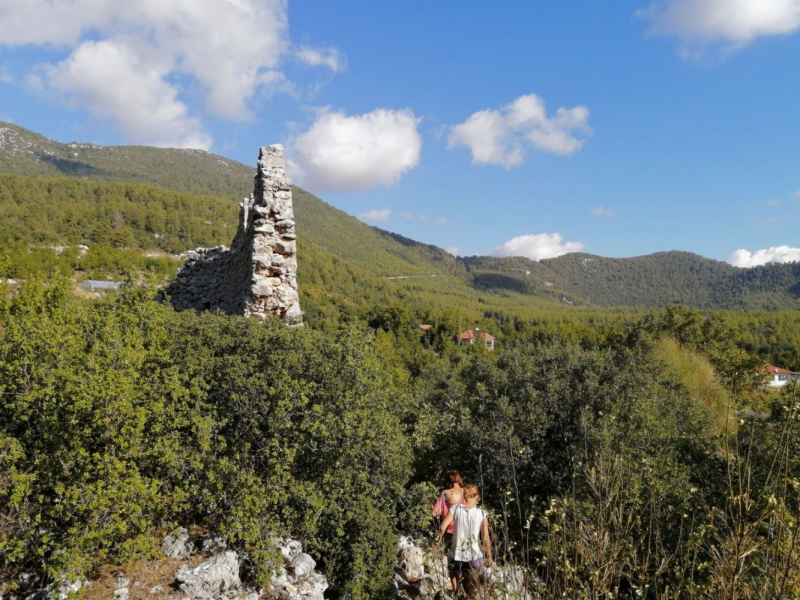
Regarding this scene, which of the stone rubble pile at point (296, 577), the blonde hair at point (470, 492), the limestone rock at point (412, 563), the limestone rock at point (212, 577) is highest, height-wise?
the blonde hair at point (470, 492)

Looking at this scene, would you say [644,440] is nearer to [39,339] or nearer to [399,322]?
[39,339]

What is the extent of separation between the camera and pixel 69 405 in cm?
585

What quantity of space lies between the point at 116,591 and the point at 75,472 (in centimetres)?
162

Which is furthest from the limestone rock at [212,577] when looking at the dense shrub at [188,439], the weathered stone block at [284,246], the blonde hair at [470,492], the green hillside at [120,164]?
the green hillside at [120,164]

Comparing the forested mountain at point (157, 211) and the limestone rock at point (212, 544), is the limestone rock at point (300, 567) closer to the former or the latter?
the limestone rock at point (212, 544)

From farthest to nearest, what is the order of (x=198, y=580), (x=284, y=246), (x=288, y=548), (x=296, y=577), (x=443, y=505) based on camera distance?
(x=284, y=246) < (x=288, y=548) < (x=296, y=577) < (x=443, y=505) < (x=198, y=580)

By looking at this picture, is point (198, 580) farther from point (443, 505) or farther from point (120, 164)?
point (120, 164)

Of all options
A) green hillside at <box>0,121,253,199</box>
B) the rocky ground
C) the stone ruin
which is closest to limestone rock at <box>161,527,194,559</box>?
the rocky ground

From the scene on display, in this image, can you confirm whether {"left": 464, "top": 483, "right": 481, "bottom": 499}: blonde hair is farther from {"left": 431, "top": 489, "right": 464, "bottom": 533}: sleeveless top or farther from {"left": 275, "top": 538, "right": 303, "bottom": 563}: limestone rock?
{"left": 275, "top": 538, "right": 303, "bottom": 563}: limestone rock

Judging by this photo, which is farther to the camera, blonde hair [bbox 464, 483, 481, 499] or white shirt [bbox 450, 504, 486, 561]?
blonde hair [bbox 464, 483, 481, 499]

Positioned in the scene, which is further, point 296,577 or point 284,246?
point 284,246

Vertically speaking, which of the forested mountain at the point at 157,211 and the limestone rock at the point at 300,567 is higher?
the forested mountain at the point at 157,211

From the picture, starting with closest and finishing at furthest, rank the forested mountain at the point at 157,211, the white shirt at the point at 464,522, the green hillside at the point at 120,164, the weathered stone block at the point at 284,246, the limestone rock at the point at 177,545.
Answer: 1. the white shirt at the point at 464,522
2. the limestone rock at the point at 177,545
3. the weathered stone block at the point at 284,246
4. the forested mountain at the point at 157,211
5. the green hillside at the point at 120,164

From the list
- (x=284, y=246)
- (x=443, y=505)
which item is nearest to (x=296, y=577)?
(x=443, y=505)
